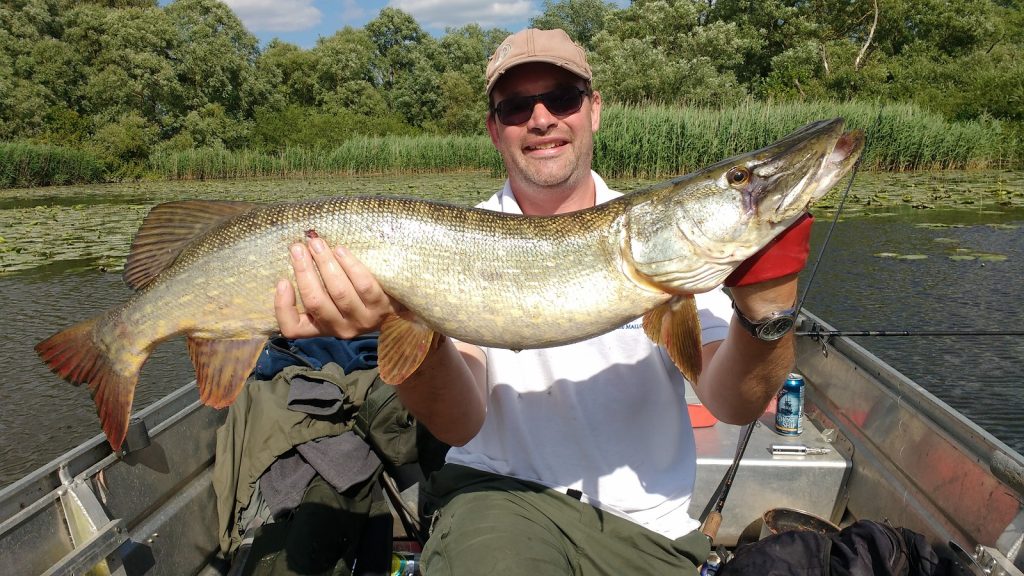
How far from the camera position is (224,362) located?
185cm

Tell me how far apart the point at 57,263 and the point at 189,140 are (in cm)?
2616

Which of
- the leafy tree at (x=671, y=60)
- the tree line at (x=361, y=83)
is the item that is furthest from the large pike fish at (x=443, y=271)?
the leafy tree at (x=671, y=60)

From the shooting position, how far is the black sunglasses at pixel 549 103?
7.71 feet

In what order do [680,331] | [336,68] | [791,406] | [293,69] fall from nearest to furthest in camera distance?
[680,331] → [791,406] → [293,69] → [336,68]

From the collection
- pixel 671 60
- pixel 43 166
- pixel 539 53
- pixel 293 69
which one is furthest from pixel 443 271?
pixel 293 69

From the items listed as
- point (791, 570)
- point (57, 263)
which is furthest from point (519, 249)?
point (57, 263)

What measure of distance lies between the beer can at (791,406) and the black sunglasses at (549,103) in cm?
165

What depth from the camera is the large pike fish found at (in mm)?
1577

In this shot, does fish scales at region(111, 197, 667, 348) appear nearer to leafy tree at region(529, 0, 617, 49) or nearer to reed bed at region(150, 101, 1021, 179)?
reed bed at region(150, 101, 1021, 179)

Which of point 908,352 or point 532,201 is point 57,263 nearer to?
point 532,201

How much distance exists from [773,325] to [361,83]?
45323 millimetres

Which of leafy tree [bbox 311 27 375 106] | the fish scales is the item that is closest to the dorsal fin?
the fish scales

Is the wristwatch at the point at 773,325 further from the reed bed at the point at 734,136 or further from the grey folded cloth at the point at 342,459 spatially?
the reed bed at the point at 734,136

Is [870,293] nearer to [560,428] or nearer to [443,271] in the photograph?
[560,428]
